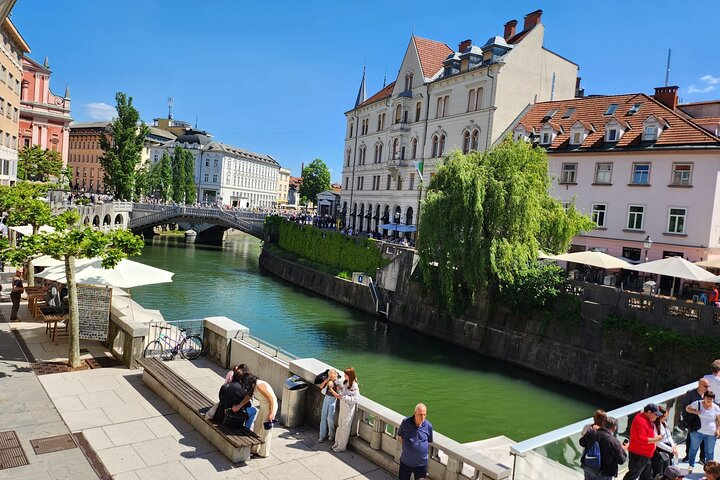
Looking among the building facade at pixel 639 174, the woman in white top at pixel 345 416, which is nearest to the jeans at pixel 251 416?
the woman in white top at pixel 345 416

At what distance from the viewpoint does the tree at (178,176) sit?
9562cm

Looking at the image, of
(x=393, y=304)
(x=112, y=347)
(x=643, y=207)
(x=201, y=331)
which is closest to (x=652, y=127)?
(x=643, y=207)

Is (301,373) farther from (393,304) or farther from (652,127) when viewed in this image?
(652,127)

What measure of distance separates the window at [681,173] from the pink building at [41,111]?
61932mm

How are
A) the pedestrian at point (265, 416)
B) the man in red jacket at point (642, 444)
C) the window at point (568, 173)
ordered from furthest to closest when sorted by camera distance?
the window at point (568, 173), the pedestrian at point (265, 416), the man in red jacket at point (642, 444)

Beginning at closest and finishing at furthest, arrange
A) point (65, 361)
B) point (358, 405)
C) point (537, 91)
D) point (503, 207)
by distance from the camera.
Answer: point (358, 405) < point (65, 361) < point (503, 207) < point (537, 91)

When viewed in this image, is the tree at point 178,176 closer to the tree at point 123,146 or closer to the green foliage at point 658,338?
the tree at point 123,146

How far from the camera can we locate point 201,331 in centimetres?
1566

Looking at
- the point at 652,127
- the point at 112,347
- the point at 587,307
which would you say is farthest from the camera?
the point at 652,127

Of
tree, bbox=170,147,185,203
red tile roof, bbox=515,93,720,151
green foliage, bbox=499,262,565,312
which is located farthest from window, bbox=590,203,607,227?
tree, bbox=170,147,185,203

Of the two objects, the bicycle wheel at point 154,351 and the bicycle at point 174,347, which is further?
the bicycle at point 174,347

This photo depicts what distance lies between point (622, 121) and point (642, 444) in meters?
31.4

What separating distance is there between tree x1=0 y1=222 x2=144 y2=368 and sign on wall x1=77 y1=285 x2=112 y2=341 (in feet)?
1.03

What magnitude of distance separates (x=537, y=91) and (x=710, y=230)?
68.5 feet
